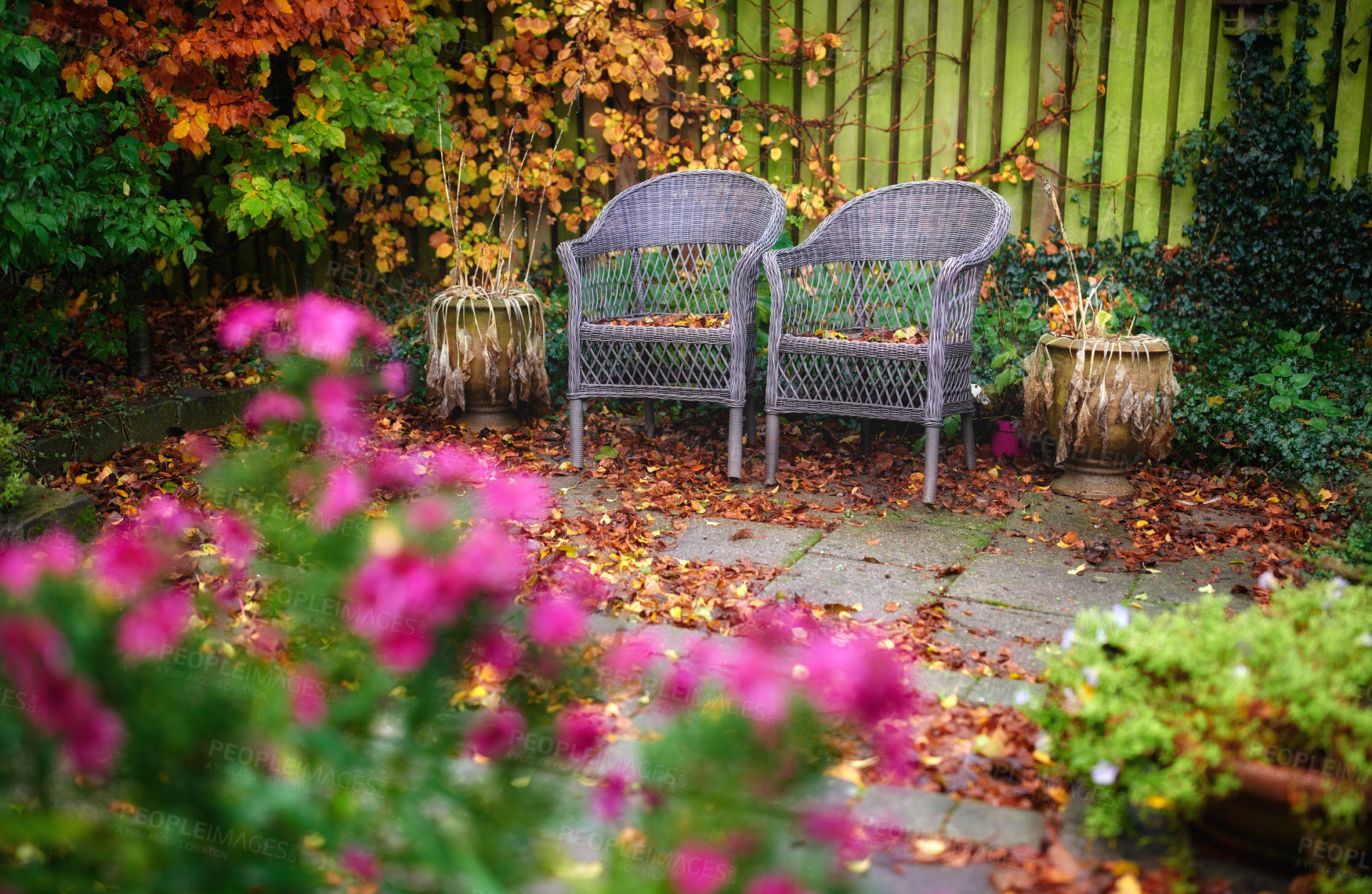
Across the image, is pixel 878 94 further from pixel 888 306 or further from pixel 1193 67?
pixel 888 306

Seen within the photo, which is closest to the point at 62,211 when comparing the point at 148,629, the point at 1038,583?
the point at 148,629

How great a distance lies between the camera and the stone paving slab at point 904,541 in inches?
115

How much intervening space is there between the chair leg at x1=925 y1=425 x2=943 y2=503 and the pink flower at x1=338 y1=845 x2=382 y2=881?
2460 millimetres

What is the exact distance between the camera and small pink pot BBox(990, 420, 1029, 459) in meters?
3.77

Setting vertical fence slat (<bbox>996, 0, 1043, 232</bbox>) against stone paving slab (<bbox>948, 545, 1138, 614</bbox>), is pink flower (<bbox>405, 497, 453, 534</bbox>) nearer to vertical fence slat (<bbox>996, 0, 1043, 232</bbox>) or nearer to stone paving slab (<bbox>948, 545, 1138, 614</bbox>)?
stone paving slab (<bbox>948, 545, 1138, 614</bbox>)

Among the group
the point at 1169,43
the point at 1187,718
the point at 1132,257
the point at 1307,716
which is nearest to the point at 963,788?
the point at 1187,718

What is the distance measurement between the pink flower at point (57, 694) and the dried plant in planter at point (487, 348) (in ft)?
9.83

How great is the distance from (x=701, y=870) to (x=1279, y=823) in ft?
3.05

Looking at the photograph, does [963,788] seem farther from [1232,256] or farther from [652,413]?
[1232,256]

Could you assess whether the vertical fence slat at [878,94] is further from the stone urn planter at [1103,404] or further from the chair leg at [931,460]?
the chair leg at [931,460]

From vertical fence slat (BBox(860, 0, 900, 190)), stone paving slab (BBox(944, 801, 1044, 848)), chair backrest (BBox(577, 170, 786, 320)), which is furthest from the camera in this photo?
vertical fence slat (BBox(860, 0, 900, 190))

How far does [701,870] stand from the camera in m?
0.98

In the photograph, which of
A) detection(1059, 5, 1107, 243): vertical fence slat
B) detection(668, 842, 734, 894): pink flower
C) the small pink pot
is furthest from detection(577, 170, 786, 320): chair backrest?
detection(668, 842, 734, 894): pink flower

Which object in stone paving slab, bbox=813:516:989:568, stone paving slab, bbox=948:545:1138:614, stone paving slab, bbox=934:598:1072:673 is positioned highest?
stone paving slab, bbox=934:598:1072:673
